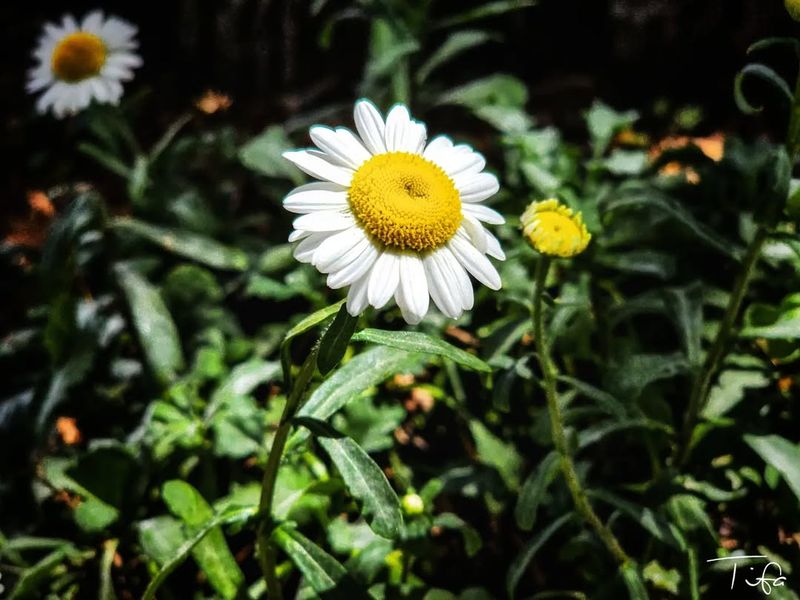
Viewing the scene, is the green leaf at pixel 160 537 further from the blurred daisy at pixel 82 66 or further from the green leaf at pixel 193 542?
the blurred daisy at pixel 82 66

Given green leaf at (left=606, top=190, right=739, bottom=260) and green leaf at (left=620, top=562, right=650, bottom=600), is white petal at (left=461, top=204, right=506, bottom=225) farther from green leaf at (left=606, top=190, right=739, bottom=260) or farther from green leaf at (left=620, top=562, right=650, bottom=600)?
green leaf at (left=620, top=562, right=650, bottom=600)

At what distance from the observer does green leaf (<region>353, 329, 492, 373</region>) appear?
0.92 m

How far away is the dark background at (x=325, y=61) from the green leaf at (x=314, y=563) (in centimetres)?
190

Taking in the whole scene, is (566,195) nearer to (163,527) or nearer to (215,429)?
(215,429)

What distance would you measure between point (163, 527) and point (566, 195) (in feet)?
3.78

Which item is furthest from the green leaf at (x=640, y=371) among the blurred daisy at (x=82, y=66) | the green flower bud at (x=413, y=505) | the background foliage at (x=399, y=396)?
the blurred daisy at (x=82, y=66)

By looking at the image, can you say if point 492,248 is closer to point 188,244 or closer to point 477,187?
point 477,187

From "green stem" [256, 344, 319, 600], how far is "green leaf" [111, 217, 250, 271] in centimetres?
71

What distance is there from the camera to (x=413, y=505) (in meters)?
1.28

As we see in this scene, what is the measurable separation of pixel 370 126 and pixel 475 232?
242 millimetres

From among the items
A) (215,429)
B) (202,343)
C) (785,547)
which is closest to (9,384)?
(202,343)

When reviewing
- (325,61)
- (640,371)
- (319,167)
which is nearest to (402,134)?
(319,167)

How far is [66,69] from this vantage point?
1.75 m
